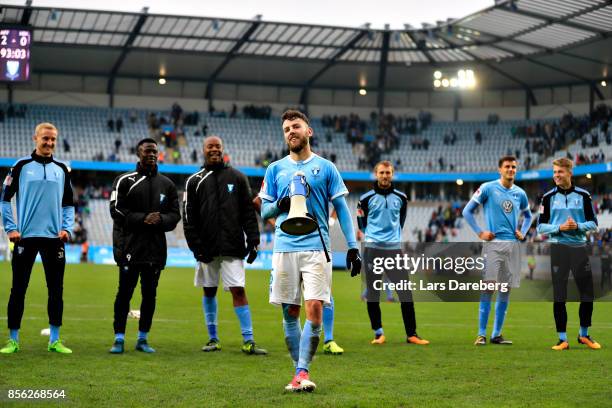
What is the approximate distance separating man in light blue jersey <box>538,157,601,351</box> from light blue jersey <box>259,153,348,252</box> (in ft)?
13.9

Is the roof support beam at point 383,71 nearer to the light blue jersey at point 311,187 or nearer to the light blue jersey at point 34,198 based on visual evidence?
the light blue jersey at point 34,198

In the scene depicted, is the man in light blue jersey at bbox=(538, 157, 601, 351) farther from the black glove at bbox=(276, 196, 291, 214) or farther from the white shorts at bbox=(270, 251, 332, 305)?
the black glove at bbox=(276, 196, 291, 214)

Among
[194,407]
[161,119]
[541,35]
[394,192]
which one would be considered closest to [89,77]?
[161,119]

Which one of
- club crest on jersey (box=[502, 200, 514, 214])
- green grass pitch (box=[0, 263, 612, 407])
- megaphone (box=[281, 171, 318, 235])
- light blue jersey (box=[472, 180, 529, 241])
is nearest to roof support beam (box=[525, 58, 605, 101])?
green grass pitch (box=[0, 263, 612, 407])

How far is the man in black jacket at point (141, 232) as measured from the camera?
9453 millimetres

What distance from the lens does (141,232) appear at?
375 inches

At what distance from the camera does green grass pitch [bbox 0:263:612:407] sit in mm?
6734

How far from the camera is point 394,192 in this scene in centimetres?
1141

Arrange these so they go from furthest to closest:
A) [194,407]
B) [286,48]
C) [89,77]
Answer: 1. [89,77]
2. [286,48]
3. [194,407]

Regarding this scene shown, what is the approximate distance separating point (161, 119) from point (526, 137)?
904 inches

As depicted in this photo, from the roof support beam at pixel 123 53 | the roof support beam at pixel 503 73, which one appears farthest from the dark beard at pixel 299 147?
the roof support beam at pixel 503 73

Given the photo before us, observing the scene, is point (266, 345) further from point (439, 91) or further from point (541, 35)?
point (439, 91)

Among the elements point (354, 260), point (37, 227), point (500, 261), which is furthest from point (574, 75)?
point (354, 260)

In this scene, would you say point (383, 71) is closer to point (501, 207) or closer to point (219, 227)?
point (501, 207)
